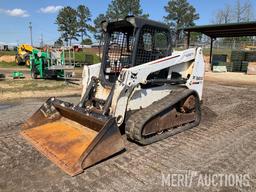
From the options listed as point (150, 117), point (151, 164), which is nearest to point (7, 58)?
point (150, 117)

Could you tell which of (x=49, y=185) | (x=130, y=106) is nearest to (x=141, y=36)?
(x=130, y=106)

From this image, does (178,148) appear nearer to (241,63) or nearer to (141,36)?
(141,36)

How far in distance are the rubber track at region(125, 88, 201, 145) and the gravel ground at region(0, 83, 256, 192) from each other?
0.12 meters

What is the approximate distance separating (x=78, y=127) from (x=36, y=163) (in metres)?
1.06

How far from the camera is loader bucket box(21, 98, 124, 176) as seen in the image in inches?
140

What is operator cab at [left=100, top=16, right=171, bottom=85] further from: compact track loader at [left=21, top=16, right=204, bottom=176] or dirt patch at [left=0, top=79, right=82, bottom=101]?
dirt patch at [left=0, top=79, right=82, bottom=101]

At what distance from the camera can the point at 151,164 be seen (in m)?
3.74

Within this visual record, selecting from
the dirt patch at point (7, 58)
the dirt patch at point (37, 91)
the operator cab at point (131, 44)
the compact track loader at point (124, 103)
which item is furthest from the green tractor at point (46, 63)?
the dirt patch at point (7, 58)

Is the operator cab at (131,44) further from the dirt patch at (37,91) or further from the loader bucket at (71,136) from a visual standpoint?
the dirt patch at (37,91)

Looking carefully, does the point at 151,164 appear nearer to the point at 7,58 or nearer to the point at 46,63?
the point at 46,63

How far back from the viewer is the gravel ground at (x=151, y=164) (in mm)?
3197

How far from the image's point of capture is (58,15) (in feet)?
213

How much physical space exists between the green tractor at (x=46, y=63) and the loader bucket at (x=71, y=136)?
826cm

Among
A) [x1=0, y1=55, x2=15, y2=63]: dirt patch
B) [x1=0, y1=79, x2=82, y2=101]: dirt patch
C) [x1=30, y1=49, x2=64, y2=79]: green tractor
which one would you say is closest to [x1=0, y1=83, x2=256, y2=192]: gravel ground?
[x1=0, y1=79, x2=82, y2=101]: dirt patch
